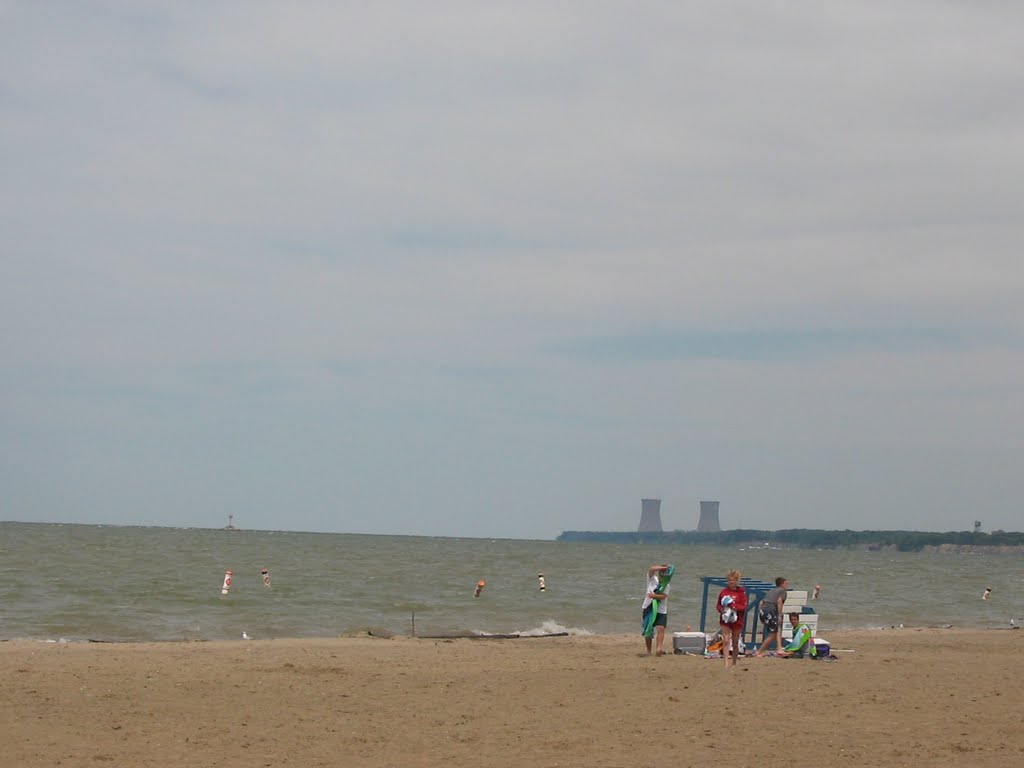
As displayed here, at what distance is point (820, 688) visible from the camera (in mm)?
13227

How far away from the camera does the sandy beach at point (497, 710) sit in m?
9.98

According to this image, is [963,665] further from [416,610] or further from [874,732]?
[416,610]

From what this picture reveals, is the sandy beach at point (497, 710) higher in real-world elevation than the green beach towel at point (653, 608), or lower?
lower

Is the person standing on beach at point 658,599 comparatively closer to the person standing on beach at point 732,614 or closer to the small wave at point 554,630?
the person standing on beach at point 732,614

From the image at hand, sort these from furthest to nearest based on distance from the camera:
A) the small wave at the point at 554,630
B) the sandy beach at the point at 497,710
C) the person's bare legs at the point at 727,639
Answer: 1. the small wave at the point at 554,630
2. the person's bare legs at the point at 727,639
3. the sandy beach at the point at 497,710

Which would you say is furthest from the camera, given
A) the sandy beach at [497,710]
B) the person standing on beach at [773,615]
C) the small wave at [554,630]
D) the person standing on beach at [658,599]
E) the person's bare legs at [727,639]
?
the small wave at [554,630]

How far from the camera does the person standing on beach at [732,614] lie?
15719 mm

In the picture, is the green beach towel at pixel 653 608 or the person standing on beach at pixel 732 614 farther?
the green beach towel at pixel 653 608

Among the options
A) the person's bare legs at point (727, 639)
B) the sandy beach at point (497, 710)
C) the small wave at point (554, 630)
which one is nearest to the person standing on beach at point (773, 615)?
the sandy beach at point (497, 710)

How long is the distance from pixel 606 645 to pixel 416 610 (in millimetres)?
11819

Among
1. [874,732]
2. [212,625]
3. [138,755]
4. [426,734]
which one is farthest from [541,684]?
[212,625]

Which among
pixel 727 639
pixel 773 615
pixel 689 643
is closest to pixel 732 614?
pixel 727 639

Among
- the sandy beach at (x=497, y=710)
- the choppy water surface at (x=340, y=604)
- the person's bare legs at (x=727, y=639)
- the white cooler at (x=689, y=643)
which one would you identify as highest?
the person's bare legs at (x=727, y=639)

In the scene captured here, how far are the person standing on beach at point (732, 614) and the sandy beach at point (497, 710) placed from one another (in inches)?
11.8
